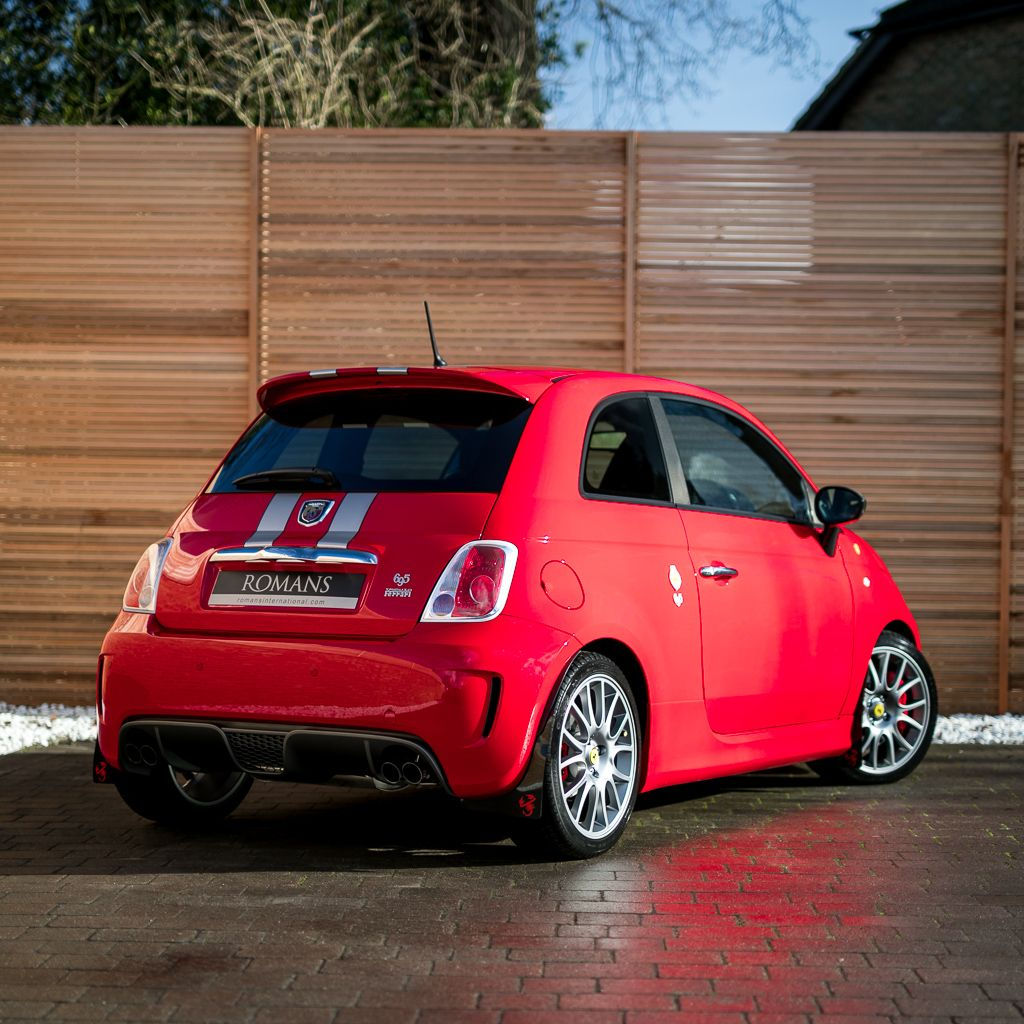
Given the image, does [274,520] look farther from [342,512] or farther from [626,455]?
[626,455]

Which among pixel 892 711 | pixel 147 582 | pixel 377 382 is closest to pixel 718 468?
pixel 892 711

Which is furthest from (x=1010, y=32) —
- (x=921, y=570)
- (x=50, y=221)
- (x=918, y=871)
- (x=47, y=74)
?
(x=918, y=871)

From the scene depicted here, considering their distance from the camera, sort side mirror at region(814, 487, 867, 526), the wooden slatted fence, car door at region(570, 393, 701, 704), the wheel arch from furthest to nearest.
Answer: the wooden slatted fence
the wheel arch
side mirror at region(814, 487, 867, 526)
car door at region(570, 393, 701, 704)

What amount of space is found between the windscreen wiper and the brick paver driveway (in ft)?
4.27

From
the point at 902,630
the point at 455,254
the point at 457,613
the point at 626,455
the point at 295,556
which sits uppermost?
the point at 455,254

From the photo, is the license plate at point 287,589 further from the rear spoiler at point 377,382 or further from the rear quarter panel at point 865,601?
the rear quarter panel at point 865,601

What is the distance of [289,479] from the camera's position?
582 centimetres

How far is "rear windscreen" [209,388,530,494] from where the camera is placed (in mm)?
5641

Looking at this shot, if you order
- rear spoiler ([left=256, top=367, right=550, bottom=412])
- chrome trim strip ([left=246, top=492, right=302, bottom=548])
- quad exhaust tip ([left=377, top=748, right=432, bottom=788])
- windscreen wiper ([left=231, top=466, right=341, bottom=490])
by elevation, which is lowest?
quad exhaust tip ([left=377, top=748, right=432, bottom=788])

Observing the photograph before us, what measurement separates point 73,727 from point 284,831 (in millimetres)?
3340

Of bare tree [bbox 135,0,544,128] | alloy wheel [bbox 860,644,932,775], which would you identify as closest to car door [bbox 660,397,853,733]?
alloy wheel [bbox 860,644,932,775]

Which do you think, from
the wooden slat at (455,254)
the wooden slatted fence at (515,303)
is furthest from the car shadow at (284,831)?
the wooden slat at (455,254)

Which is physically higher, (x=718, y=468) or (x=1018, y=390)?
(x=1018, y=390)

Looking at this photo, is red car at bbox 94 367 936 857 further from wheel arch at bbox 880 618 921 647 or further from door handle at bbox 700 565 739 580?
wheel arch at bbox 880 618 921 647
